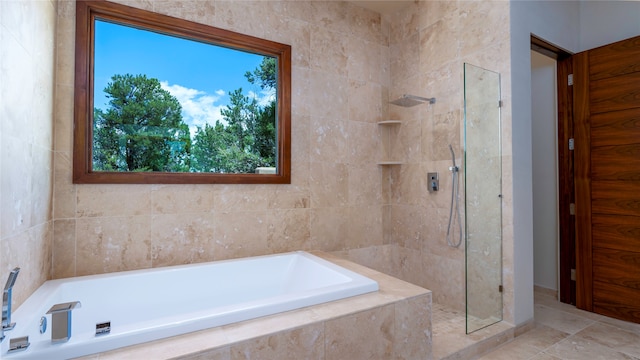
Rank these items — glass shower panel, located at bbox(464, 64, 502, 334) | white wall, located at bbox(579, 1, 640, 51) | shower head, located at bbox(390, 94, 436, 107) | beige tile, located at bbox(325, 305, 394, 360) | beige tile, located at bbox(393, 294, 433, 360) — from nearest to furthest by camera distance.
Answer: beige tile, located at bbox(325, 305, 394, 360) < beige tile, located at bbox(393, 294, 433, 360) < glass shower panel, located at bbox(464, 64, 502, 334) < white wall, located at bbox(579, 1, 640, 51) < shower head, located at bbox(390, 94, 436, 107)

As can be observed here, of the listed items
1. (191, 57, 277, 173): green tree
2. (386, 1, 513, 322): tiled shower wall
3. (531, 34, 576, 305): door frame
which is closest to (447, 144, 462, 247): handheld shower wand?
(386, 1, 513, 322): tiled shower wall

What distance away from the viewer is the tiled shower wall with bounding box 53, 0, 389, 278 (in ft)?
6.25

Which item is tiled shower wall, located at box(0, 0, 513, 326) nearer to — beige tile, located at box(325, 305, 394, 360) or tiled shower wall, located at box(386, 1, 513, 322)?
tiled shower wall, located at box(386, 1, 513, 322)

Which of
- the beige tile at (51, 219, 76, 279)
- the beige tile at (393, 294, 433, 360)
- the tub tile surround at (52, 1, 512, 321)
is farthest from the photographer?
the tub tile surround at (52, 1, 512, 321)

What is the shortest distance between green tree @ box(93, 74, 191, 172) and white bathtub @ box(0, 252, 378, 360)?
0.71 m

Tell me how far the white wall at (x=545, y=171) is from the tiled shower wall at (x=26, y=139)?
3.79 metres

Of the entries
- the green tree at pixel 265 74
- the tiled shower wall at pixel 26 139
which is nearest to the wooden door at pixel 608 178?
the green tree at pixel 265 74

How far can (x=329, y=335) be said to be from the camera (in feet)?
4.54

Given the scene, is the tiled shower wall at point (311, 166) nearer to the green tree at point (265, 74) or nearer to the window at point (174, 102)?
the window at point (174, 102)

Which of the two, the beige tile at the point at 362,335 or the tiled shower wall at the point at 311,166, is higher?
the tiled shower wall at the point at 311,166

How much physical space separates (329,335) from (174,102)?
1837 millimetres

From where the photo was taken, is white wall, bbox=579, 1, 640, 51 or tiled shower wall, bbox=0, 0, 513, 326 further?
white wall, bbox=579, 1, 640, 51

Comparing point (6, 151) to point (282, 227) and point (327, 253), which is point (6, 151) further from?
point (327, 253)

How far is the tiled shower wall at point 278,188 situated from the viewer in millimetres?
1905
